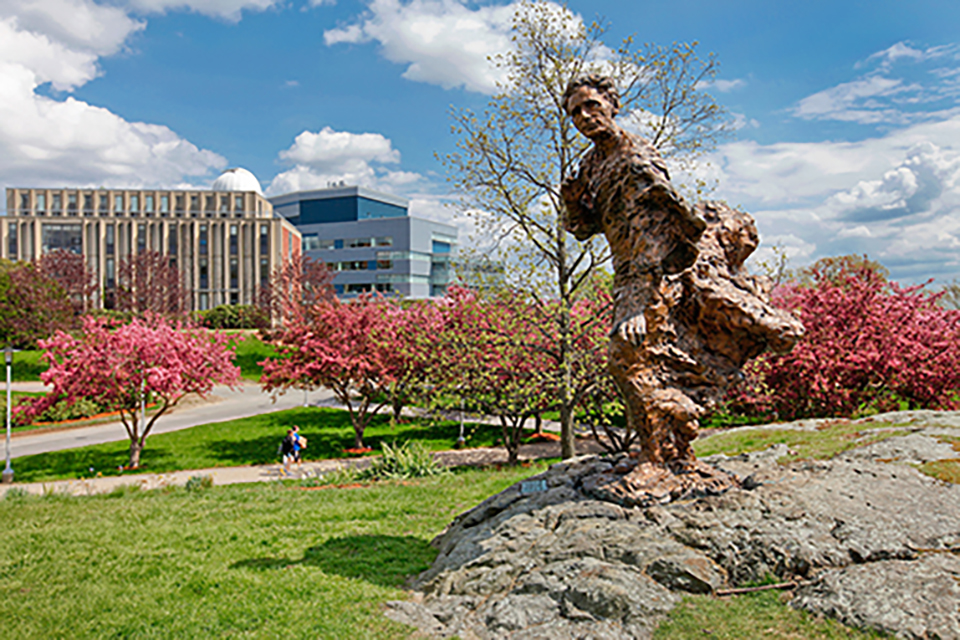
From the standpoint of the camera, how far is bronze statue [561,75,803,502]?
6176 millimetres

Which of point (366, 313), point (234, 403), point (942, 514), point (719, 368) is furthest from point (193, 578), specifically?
point (234, 403)

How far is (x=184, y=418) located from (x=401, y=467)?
16.5 m

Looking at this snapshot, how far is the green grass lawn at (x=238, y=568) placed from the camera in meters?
4.76

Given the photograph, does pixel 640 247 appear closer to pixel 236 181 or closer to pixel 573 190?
pixel 573 190

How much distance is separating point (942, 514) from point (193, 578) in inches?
287

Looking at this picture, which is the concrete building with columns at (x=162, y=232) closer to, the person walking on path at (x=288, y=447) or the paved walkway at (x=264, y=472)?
the paved walkway at (x=264, y=472)

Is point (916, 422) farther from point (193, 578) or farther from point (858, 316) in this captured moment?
point (193, 578)

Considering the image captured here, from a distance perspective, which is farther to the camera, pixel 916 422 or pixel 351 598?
pixel 916 422

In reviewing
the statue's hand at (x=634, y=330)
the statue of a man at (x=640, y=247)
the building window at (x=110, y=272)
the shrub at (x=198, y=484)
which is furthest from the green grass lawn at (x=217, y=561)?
the building window at (x=110, y=272)

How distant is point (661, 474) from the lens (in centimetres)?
619

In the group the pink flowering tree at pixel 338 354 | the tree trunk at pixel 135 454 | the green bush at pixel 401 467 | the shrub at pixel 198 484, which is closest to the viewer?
the shrub at pixel 198 484

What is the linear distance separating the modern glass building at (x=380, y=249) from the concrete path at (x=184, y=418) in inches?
1418

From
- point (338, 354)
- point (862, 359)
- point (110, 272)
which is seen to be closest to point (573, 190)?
point (862, 359)

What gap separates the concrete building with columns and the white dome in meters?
3.17
